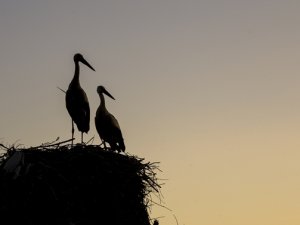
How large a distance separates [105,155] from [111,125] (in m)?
4.42

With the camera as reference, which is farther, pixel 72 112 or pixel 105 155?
pixel 72 112

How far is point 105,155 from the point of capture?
30.2 ft

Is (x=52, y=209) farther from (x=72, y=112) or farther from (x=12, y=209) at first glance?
(x=72, y=112)

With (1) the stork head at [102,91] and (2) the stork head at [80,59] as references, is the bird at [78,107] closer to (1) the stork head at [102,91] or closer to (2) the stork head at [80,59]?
(2) the stork head at [80,59]

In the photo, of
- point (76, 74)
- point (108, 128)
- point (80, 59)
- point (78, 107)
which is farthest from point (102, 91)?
point (78, 107)

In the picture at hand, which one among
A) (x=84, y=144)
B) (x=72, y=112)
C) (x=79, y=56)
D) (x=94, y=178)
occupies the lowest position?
(x=94, y=178)

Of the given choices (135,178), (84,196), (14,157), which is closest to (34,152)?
(14,157)

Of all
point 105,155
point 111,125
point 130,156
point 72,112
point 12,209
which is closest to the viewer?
point 12,209

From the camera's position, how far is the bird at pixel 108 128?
1359 centimetres

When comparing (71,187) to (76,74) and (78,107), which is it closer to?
(78,107)

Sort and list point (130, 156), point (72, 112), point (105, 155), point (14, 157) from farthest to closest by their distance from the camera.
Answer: point (72, 112)
point (130, 156)
point (105, 155)
point (14, 157)

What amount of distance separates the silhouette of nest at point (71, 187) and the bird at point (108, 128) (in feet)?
12.7

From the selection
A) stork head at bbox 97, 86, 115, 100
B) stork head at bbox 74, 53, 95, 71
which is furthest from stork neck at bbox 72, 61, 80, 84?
stork head at bbox 97, 86, 115, 100

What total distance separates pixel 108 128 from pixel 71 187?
17.8 ft
